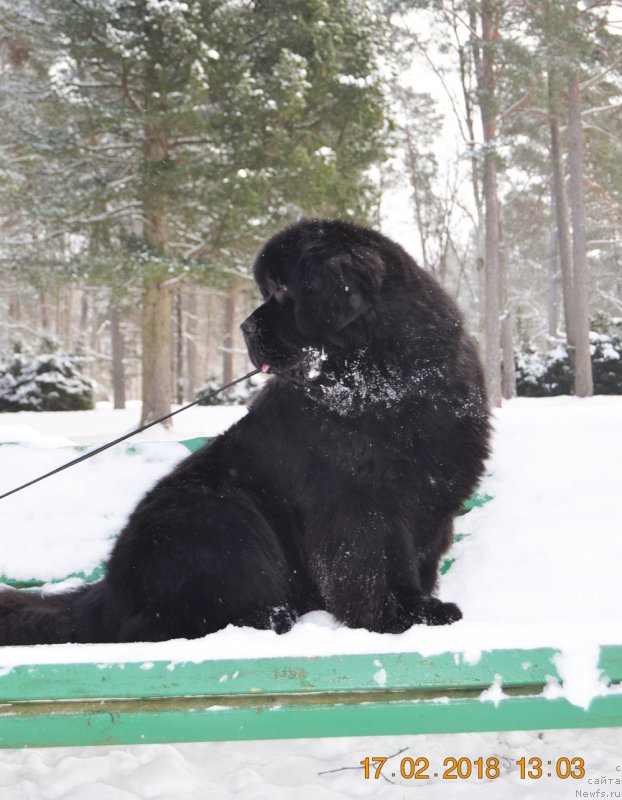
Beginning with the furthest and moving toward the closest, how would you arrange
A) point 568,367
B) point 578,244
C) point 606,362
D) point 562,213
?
1. point 568,367
2. point 562,213
3. point 606,362
4. point 578,244

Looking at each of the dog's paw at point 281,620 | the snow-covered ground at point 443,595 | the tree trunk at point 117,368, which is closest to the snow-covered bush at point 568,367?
the tree trunk at point 117,368

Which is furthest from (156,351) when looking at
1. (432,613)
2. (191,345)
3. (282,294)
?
(191,345)

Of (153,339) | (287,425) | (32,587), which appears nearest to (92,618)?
(287,425)

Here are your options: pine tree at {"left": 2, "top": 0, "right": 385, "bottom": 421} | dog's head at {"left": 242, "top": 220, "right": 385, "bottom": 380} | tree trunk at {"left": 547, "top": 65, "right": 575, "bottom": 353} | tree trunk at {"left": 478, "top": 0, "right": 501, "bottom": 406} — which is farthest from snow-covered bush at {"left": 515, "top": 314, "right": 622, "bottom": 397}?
dog's head at {"left": 242, "top": 220, "right": 385, "bottom": 380}

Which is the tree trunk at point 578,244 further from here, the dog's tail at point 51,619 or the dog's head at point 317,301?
the dog's tail at point 51,619

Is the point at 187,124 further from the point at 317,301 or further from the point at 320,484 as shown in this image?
the point at 320,484

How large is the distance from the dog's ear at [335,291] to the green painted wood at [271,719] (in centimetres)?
115

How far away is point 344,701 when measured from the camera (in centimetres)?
166

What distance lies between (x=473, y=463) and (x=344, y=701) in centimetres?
98

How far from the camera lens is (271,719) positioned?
5.44 feet

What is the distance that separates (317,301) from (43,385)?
1854 cm

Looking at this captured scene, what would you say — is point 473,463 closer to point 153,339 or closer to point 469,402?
point 469,402

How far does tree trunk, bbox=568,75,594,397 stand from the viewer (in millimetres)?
16094

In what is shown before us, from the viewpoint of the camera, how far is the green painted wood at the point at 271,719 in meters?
1.62
